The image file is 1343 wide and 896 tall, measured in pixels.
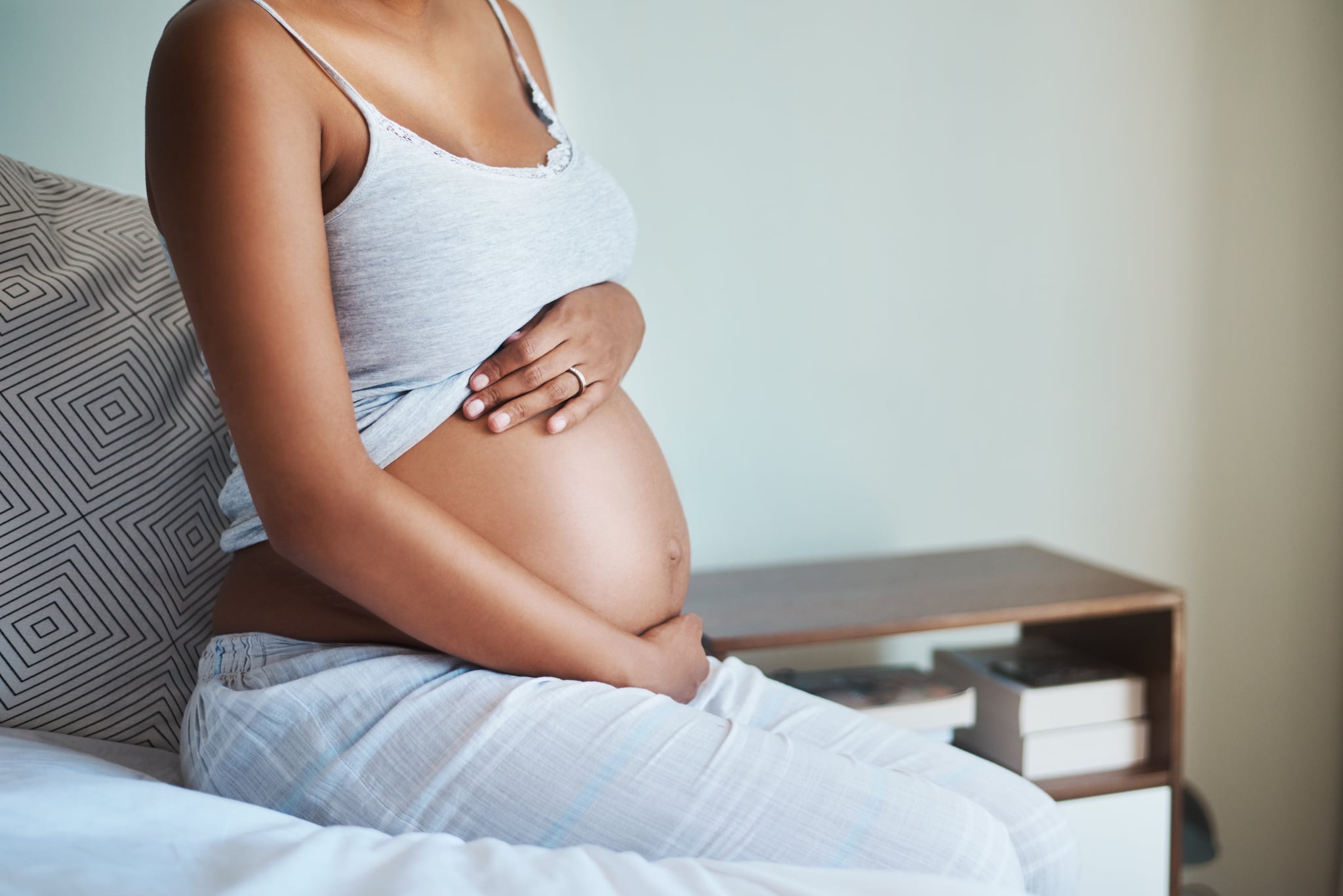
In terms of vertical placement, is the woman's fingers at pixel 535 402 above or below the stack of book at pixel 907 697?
above

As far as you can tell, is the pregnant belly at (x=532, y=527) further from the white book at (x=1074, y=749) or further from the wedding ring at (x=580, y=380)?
the white book at (x=1074, y=749)

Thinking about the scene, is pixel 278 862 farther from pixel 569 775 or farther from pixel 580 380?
pixel 580 380

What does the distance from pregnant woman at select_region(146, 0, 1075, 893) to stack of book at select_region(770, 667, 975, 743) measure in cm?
40

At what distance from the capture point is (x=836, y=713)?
2.79 feet

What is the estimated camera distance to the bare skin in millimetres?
633

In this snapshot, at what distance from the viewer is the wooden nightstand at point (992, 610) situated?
3.80 feet

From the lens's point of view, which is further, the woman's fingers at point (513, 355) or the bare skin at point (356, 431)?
the woman's fingers at point (513, 355)

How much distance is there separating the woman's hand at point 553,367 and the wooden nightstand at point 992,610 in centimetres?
39

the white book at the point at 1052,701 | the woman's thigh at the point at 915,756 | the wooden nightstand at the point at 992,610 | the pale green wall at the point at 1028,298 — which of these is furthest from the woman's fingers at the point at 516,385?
the white book at the point at 1052,701

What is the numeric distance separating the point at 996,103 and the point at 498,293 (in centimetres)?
104

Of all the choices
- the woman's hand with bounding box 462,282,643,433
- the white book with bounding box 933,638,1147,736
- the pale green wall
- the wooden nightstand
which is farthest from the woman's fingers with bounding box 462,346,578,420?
the white book with bounding box 933,638,1147,736

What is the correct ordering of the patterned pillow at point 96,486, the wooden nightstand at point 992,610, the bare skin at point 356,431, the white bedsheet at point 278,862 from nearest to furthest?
the white bedsheet at point 278,862, the bare skin at point 356,431, the patterned pillow at point 96,486, the wooden nightstand at point 992,610

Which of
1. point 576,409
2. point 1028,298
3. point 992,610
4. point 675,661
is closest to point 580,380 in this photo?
point 576,409

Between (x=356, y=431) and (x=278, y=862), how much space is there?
0.27m
